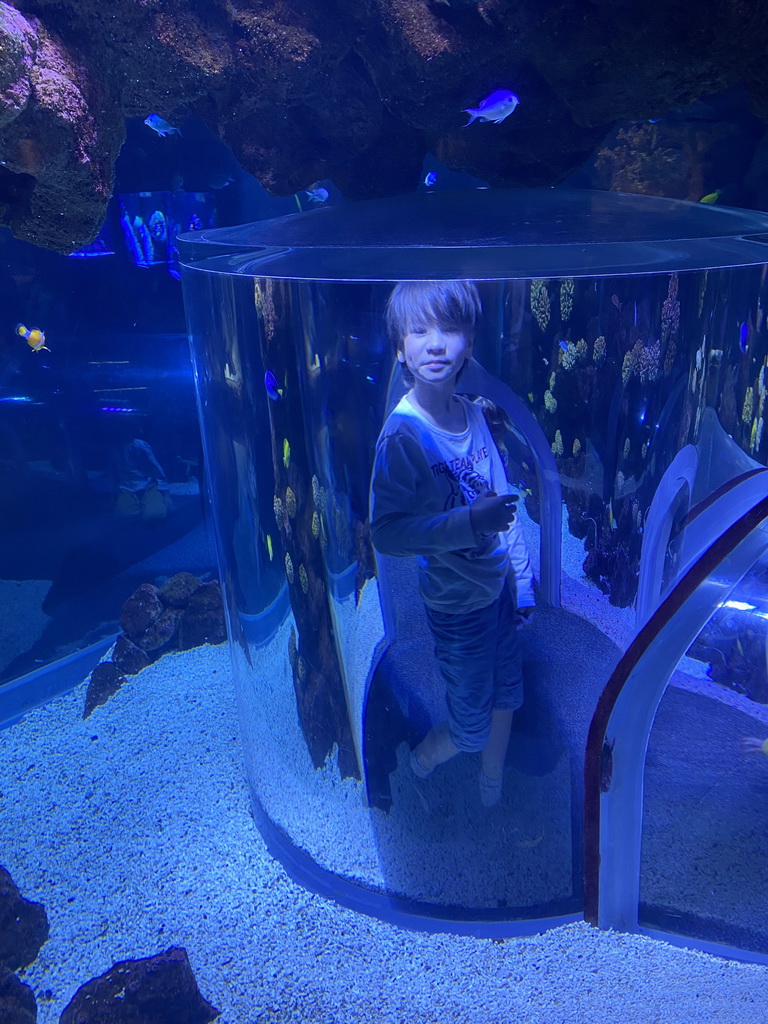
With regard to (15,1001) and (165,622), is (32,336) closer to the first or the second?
(165,622)

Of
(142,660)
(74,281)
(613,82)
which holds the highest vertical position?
(613,82)

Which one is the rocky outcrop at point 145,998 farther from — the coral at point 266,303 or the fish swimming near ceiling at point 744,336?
the fish swimming near ceiling at point 744,336

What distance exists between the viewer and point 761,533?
159cm

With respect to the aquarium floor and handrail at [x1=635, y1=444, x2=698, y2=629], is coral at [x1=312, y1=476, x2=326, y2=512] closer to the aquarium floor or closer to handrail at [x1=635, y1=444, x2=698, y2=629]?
handrail at [x1=635, y1=444, x2=698, y2=629]

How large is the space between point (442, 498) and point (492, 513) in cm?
14

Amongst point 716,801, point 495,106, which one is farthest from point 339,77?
point 716,801

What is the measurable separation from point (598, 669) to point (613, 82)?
85.2 inches

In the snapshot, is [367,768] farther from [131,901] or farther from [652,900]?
[131,901]

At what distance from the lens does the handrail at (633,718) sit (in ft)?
5.09

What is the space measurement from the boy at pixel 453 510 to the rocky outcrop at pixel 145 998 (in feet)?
3.81

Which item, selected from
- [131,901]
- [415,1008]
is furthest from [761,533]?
[131,901]

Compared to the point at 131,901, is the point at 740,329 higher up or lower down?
higher up

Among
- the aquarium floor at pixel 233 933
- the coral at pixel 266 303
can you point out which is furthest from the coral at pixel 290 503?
the aquarium floor at pixel 233 933

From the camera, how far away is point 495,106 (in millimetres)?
2551
